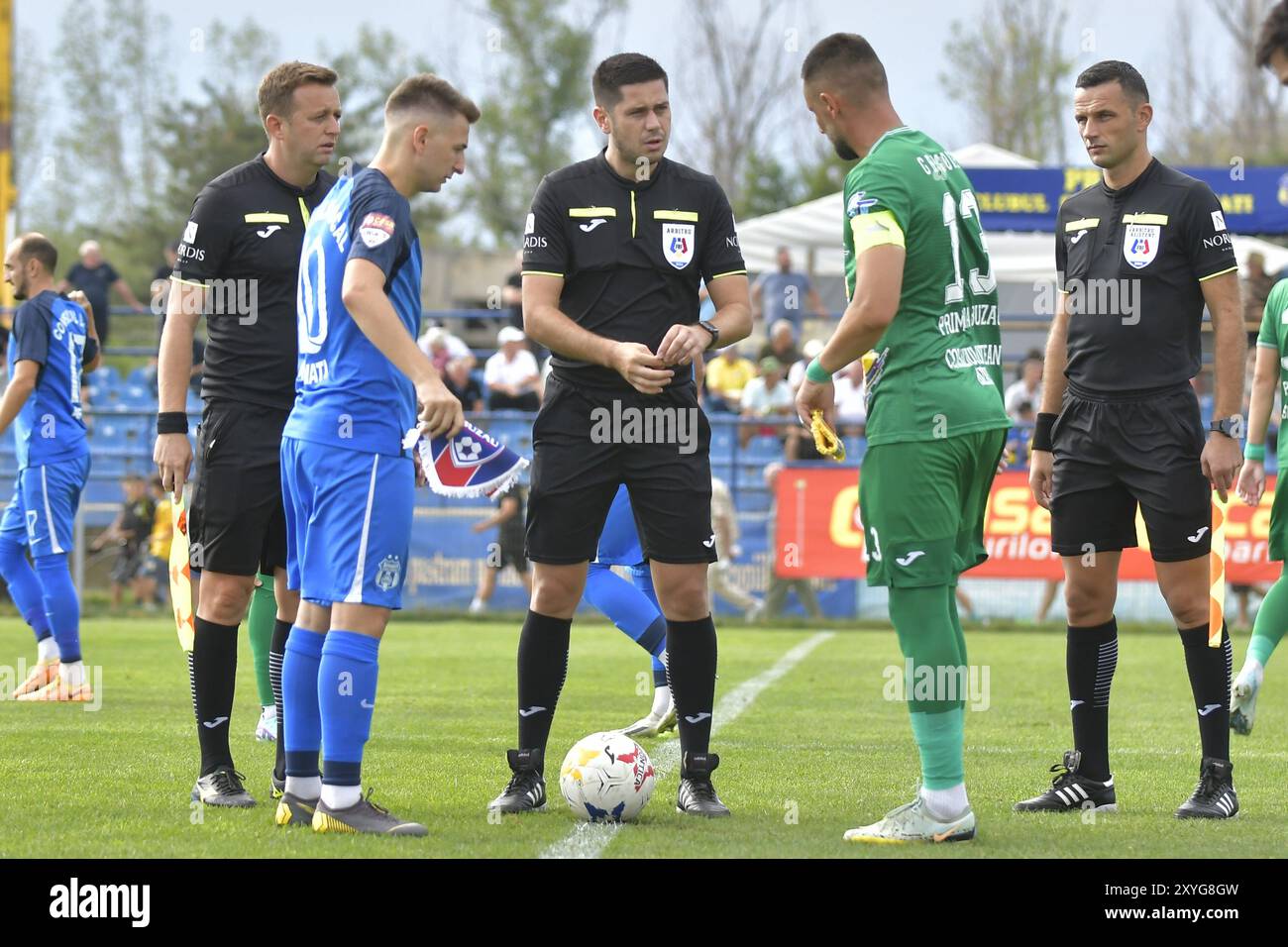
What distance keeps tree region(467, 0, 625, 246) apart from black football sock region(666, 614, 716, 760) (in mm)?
37507

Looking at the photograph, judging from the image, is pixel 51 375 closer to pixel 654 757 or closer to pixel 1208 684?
pixel 654 757

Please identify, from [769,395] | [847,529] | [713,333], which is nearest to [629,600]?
[713,333]

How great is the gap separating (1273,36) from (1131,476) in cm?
218

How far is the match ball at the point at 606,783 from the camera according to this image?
5676 mm

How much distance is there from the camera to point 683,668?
6.14 metres

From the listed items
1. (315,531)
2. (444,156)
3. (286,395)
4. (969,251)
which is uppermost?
(444,156)

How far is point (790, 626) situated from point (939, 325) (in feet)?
38.9

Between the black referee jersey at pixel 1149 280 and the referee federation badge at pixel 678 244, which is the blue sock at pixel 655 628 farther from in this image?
the black referee jersey at pixel 1149 280

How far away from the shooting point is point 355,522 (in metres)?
5.19

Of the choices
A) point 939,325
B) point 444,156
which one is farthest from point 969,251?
point 444,156

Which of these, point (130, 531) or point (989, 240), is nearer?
point (130, 531)

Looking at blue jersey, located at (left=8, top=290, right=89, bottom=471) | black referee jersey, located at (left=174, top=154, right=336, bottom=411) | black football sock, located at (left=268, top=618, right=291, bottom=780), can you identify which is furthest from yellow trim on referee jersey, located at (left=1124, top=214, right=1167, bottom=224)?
blue jersey, located at (left=8, top=290, right=89, bottom=471)

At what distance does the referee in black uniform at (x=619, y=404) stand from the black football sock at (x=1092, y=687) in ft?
4.65

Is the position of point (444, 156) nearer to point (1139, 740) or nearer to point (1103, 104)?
point (1103, 104)
